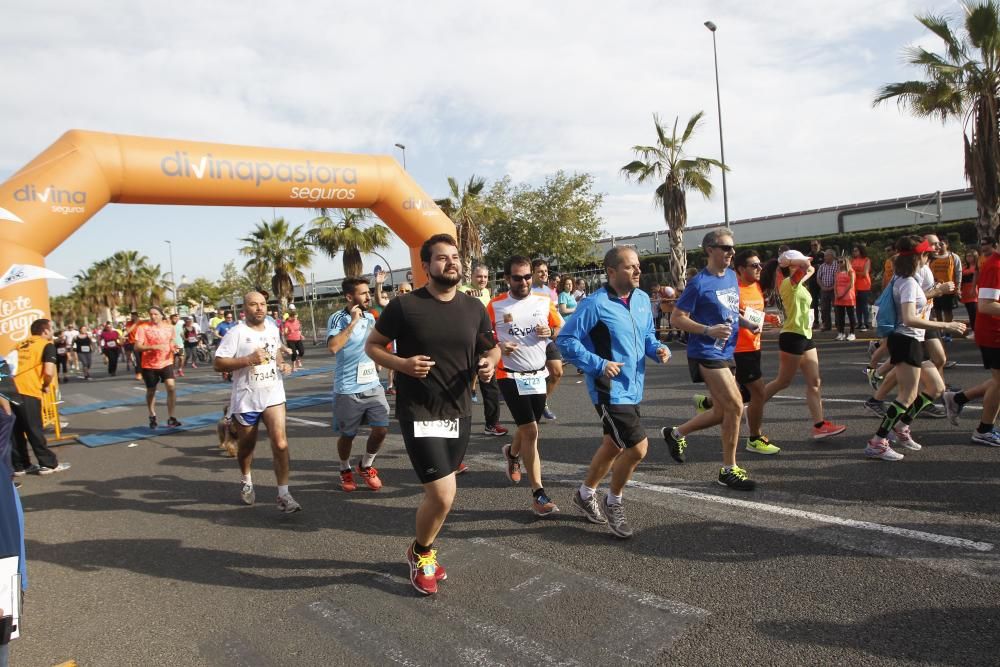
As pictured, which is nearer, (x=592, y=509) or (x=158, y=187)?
(x=592, y=509)

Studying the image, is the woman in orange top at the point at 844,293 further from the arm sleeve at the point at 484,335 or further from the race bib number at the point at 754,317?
the arm sleeve at the point at 484,335

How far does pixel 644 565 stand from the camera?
147 inches

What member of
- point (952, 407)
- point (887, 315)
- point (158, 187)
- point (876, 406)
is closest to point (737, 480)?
point (887, 315)

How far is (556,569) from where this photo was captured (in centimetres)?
377

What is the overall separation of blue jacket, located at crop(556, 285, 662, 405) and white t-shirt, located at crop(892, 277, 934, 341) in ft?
8.82

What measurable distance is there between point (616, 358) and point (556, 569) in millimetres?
1383

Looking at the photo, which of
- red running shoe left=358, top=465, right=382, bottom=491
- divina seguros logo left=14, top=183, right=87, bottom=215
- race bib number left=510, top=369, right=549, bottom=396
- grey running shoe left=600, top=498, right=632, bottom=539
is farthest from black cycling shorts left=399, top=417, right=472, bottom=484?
divina seguros logo left=14, top=183, right=87, bottom=215

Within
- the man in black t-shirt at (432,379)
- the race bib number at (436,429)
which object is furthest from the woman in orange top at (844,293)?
the race bib number at (436,429)

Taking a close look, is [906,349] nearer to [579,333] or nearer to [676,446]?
[676,446]

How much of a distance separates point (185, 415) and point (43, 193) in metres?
4.65

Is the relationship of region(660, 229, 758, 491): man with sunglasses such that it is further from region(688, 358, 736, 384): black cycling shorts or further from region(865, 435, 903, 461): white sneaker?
region(865, 435, 903, 461): white sneaker

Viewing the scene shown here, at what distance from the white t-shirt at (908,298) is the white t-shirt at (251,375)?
Answer: 5278mm

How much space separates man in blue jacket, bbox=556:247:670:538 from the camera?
160 inches

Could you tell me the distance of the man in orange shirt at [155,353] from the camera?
9492 millimetres
